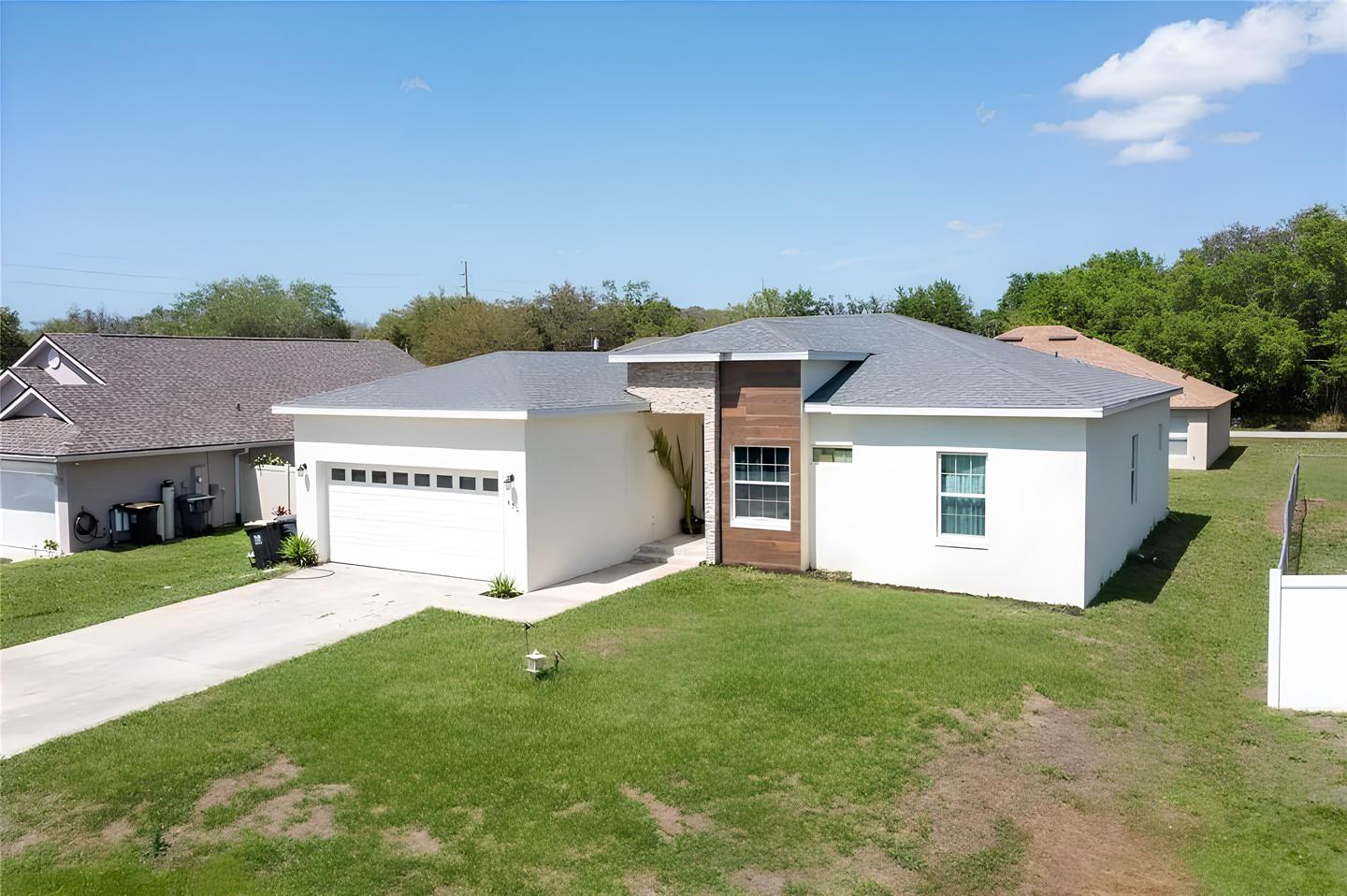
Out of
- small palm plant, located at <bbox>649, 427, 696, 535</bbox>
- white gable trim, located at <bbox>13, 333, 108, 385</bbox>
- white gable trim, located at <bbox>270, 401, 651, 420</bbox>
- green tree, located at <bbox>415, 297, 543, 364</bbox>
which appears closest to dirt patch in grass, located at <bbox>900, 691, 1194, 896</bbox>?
white gable trim, located at <bbox>270, 401, 651, 420</bbox>

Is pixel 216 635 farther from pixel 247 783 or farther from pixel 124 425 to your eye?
pixel 124 425

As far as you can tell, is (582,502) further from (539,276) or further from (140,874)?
(539,276)

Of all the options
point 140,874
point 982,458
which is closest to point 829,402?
point 982,458

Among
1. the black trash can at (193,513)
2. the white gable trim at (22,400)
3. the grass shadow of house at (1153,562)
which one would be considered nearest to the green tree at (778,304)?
the grass shadow of house at (1153,562)

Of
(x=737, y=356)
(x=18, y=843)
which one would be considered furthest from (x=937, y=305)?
(x=18, y=843)

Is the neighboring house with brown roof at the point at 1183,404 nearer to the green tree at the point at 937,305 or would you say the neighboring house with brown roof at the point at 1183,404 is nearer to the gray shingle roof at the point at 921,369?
the gray shingle roof at the point at 921,369

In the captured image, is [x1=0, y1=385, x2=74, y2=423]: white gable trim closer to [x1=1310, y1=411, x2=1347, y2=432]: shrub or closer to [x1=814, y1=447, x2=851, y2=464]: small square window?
[x1=814, y1=447, x2=851, y2=464]: small square window
